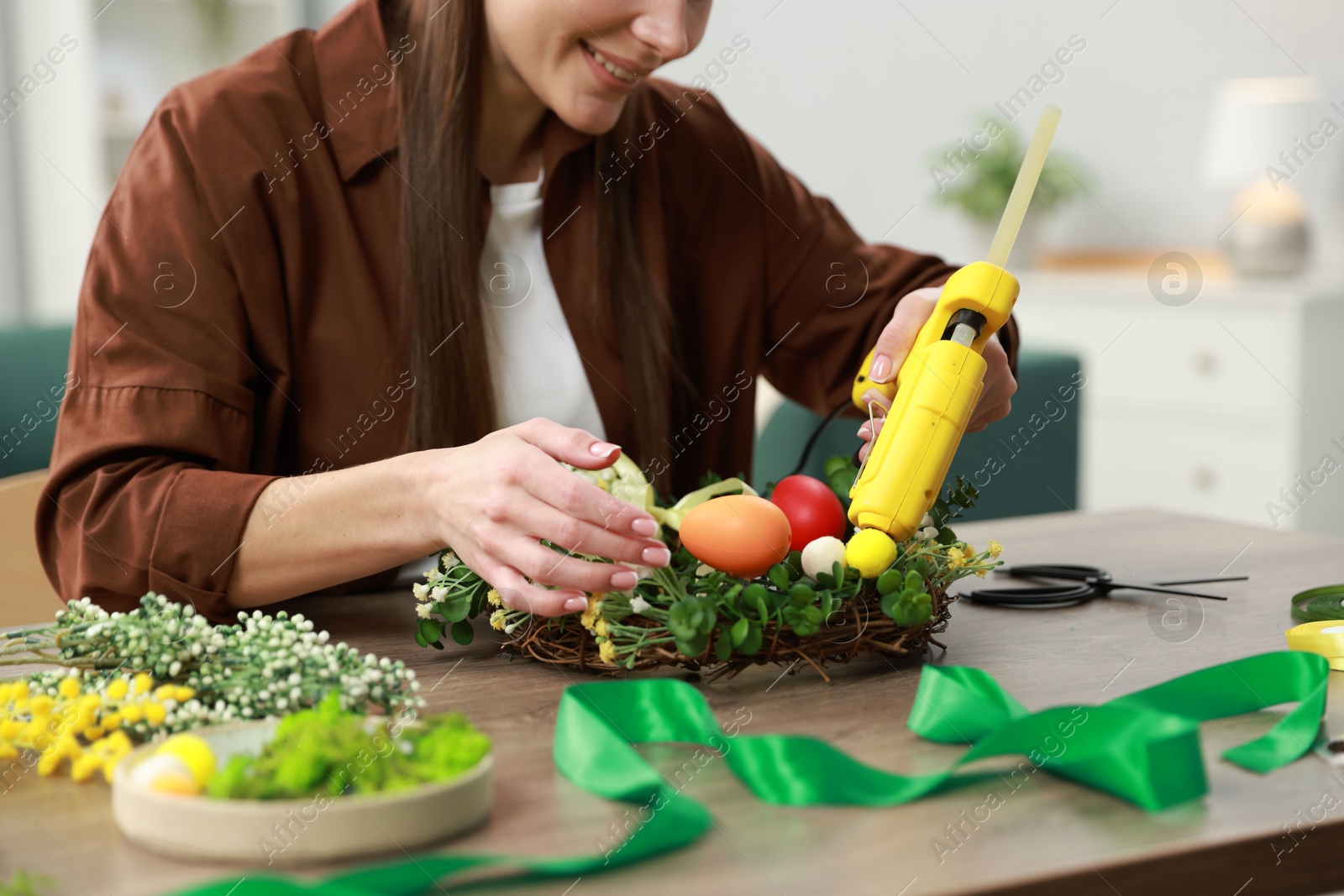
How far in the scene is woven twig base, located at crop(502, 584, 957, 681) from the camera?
0.76 metres

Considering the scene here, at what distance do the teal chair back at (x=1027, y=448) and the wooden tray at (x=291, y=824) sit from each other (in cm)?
157

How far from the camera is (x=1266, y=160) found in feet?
9.95

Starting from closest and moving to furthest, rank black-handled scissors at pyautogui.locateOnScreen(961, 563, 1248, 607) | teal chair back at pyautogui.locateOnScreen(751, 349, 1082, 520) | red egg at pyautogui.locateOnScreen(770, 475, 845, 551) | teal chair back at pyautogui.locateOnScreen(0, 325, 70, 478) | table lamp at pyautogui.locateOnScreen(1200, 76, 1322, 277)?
red egg at pyautogui.locateOnScreen(770, 475, 845, 551)
black-handled scissors at pyautogui.locateOnScreen(961, 563, 1248, 607)
teal chair back at pyautogui.locateOnScreen(0, 325, 70, 478)
teal chair back at pyautogui.locateOnScreen(751, 349, 1082, 520)
table lamp at pyautogui.locateOnScreen(1200, 76, 1322, 277)

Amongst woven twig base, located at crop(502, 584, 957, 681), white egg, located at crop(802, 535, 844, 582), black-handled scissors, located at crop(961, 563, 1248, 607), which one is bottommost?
black-handled scissors, located at crop(961, 563, 1248, 607)

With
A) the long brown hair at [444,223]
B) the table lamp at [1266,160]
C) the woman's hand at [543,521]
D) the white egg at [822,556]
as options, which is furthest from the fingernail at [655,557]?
the table lamp at [1266,160]

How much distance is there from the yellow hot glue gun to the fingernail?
14cm

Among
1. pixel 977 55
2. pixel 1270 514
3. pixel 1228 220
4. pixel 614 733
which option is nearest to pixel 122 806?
pixel 614 733

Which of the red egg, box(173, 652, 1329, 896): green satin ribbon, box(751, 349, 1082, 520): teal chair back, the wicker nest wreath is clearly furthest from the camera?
box(751, 349, 1082, 520): teal chair back

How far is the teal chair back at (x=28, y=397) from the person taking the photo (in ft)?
5.38

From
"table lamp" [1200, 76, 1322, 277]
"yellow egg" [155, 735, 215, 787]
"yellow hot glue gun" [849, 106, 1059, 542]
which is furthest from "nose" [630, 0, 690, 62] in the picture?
"table lamp" [1200, 76, 1322, 277]

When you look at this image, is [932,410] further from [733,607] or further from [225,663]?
[225,663]

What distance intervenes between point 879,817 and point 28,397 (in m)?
1.44

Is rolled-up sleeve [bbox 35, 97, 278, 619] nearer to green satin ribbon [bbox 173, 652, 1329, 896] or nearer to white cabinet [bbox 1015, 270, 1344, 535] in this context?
green satin ribbon [bbox 173, 652, 1329, 896]

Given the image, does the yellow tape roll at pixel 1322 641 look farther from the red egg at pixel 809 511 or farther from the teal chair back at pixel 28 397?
the teal chair back at pixel 28 397
